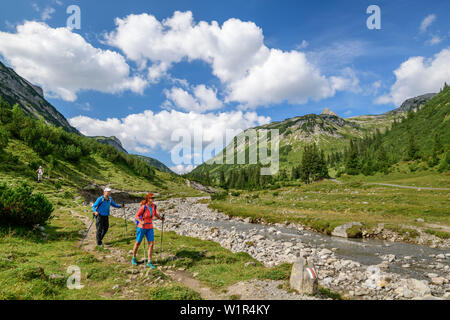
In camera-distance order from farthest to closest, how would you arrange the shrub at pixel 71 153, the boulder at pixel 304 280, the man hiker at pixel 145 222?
the shrub at pixel 71 153 < the man hiker at pixel 145 222 < the boulder at pixel 304 280

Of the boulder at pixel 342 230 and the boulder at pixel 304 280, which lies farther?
the boulder at pixel 342 230

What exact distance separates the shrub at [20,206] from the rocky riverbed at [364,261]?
13058mm

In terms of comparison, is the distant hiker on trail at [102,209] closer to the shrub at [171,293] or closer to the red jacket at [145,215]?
the red jacket at [145,215]

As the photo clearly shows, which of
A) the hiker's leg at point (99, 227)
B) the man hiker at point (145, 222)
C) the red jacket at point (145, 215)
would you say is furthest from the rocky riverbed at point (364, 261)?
the hiker's leg at point (99, 227)

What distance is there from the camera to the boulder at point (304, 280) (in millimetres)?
7652

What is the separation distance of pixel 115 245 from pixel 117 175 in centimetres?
7463

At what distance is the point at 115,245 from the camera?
13969 mm

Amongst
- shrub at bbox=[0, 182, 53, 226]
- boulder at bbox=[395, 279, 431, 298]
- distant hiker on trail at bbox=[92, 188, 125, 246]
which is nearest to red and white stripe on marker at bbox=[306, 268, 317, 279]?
boulder at bbox=[395, 279, 431, 298]

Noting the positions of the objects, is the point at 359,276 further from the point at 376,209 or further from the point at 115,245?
the point at 376,209

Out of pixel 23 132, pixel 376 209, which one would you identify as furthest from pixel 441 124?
pixel 23 132

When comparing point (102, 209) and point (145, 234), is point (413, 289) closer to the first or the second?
point (145, 234)

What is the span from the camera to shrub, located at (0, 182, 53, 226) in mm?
12328

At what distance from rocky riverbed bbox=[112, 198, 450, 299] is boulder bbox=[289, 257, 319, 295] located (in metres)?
2.72
